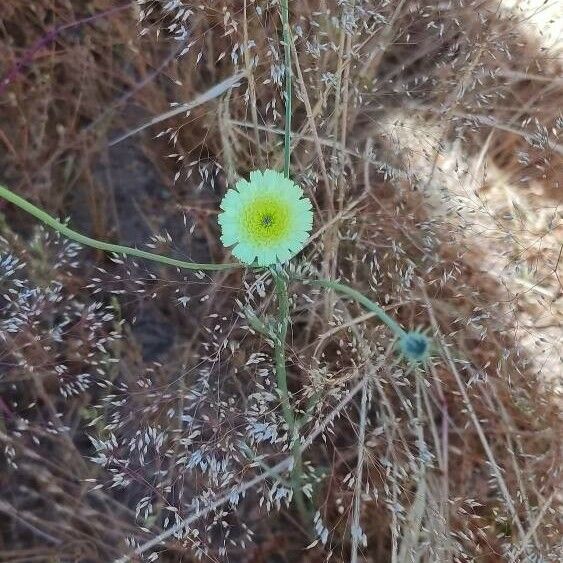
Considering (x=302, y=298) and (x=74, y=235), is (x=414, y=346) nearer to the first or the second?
(x=74, y=235)

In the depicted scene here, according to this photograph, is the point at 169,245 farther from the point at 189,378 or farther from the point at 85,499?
the point at 85,499

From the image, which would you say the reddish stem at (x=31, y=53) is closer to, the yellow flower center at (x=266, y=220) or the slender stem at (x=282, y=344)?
the yellow flower center at (x=266, y=220)

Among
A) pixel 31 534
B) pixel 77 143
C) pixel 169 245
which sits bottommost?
pixel 31 534

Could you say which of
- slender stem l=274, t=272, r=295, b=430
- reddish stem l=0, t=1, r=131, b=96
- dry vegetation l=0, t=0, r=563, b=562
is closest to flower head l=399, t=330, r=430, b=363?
slender stem l=274, t=272, r=295, b=430

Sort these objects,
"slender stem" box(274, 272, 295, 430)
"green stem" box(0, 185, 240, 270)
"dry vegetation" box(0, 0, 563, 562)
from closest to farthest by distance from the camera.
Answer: "green stem" box(0, 185, 240, 270) → "slender stem" box(274, 272, 295, 430) → "dry vegetation" box(0, 0, 563, 562)

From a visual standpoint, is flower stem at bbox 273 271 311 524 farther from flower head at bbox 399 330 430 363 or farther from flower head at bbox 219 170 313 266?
flower head at bbox 399 330 430 363

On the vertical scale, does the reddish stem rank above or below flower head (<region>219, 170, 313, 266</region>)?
above

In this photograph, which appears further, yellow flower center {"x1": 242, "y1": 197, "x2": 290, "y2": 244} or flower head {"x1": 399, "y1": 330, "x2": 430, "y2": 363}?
yellow flower center {"x1": 242, "y1": 197, "x2": 290, "y2": 244}

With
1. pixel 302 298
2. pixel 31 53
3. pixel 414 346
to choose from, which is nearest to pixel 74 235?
pixel 414 346

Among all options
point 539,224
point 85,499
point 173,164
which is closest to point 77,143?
point 173,164
